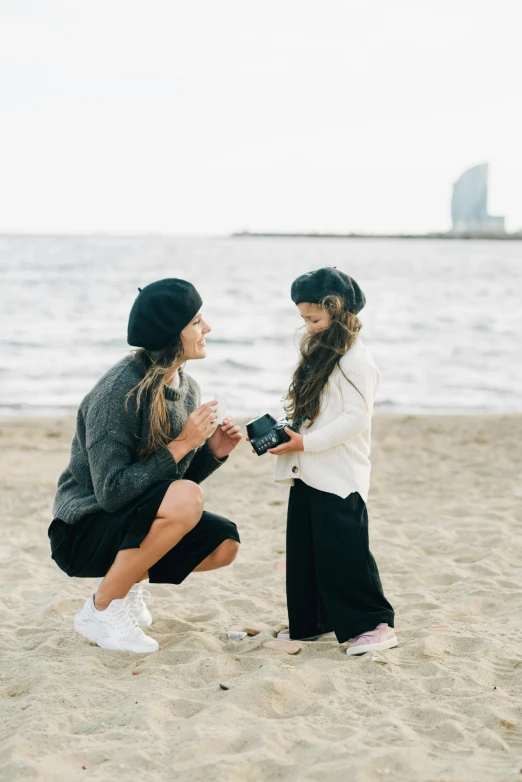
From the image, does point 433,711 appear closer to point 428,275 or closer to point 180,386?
point 180,386

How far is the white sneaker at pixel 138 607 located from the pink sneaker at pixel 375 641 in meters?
0.91

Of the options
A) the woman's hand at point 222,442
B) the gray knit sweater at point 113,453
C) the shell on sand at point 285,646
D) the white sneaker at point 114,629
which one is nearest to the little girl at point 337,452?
the shell on sand at point 285,646

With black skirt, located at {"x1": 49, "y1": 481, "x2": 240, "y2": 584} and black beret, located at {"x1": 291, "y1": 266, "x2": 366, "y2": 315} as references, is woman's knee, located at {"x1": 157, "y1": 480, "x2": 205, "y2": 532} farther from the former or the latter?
black beret, located at {"x1": 291, "y1": 266, "x2": 366, "y2": 315}

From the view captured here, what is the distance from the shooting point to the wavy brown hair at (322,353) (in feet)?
11.2

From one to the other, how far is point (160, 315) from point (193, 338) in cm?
17

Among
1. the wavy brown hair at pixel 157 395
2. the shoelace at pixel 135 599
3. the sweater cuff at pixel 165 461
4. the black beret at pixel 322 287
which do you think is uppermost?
the black beret at pixel 322 287

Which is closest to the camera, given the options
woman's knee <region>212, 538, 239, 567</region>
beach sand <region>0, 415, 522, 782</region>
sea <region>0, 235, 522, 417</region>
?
beach sand <region>0, 415, 522, 782</region>

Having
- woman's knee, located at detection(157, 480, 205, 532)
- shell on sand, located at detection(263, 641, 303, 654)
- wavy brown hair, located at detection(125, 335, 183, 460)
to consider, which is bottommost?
shell on sand, located at detection(263, 641, 303, 654)

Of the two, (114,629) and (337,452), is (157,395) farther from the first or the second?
(114,629)

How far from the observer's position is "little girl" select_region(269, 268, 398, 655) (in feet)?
11.0

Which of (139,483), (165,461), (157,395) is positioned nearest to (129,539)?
(139,483)

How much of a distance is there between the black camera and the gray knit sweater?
0.33 metres

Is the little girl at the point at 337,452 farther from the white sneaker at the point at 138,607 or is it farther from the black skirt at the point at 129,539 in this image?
the white sneaker at the point at 138,607

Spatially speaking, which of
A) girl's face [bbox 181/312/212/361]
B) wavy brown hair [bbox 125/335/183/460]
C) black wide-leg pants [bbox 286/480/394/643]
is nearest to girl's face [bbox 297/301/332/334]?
girl's face [bbox 181/312/212/361]
